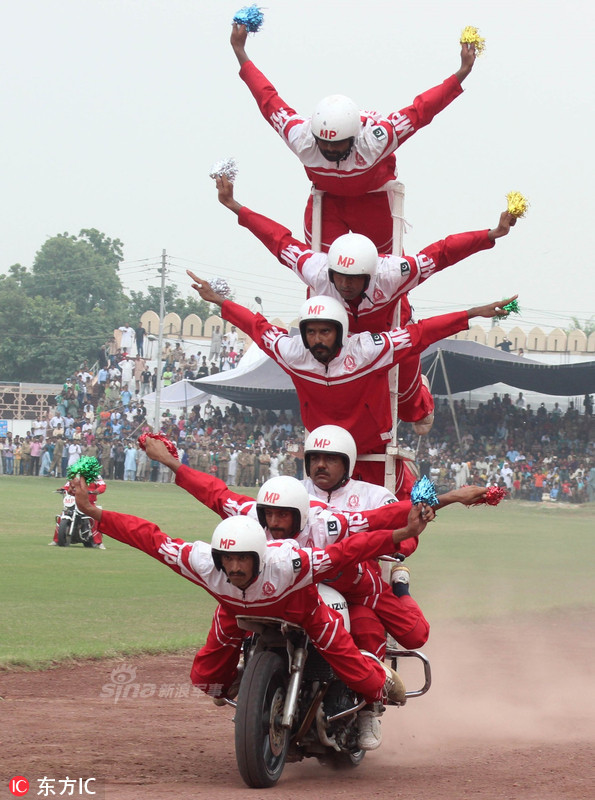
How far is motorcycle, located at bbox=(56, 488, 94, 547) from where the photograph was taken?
69.9ft

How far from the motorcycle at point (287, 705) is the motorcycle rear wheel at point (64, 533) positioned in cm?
1432

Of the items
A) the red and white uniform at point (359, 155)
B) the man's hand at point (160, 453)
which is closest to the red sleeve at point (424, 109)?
the red and white uniform at point (359, 155)

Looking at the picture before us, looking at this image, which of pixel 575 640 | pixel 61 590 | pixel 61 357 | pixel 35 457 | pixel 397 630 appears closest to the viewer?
pixel 397 630

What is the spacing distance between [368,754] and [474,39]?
16.7 feet

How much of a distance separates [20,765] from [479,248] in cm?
451

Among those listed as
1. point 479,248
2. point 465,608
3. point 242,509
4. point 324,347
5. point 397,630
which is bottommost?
point 465,608

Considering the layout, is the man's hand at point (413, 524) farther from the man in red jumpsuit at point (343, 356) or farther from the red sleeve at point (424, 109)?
the red sleeve at point (424, 109)

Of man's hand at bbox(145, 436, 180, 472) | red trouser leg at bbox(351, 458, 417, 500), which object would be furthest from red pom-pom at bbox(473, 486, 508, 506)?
man's hand at bbox(145, 436, 180, 472)

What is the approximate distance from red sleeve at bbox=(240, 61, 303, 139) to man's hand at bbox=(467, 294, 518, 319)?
6.02 ft

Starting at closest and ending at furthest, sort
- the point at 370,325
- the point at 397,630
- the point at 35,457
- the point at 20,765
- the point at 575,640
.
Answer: the point at 20,765 < the point at 397,630 < the point at 370,325 < the point at 575,640 < the point at 35,457

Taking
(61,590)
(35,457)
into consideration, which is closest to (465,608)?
(61,590)

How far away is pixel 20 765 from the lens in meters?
6.59

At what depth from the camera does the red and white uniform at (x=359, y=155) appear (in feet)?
27.5

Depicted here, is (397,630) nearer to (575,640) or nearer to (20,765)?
(20,765)
